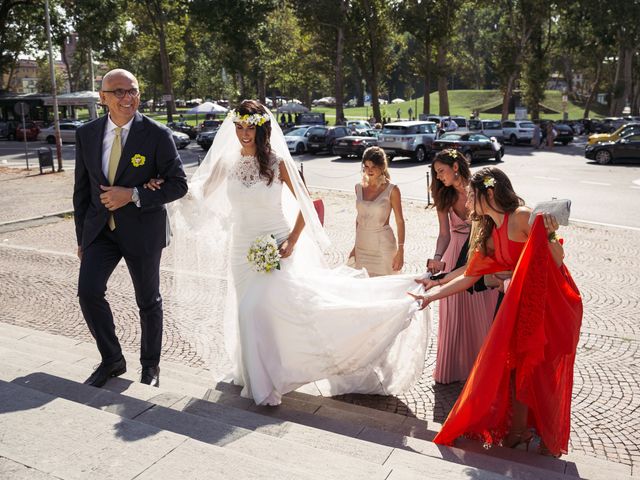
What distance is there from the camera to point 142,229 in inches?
164

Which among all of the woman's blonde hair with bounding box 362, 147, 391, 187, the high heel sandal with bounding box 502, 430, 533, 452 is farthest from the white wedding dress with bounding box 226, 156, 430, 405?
the woman's blonde hair with bounding box 362, 147, 391, 187

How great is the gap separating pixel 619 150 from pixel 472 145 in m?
6.04

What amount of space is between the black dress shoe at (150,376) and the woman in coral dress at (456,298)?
2231mm

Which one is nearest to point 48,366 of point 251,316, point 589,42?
point 251,316

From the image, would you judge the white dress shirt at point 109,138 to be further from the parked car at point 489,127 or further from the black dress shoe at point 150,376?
the parked car at point 489,127

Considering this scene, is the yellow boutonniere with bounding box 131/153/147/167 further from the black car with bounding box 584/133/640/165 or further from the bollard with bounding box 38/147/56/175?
the black car with bounding box 584/133/640/165

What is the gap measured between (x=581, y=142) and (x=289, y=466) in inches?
1675

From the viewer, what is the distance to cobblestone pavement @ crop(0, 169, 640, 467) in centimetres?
440

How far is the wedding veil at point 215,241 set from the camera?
4.77 meters

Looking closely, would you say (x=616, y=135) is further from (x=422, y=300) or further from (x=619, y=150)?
(x=422, y=300)

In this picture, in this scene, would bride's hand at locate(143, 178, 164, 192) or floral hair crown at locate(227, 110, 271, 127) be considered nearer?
bride's hand at locate(143, 178, 164, 192)

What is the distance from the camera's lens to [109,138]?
415cm

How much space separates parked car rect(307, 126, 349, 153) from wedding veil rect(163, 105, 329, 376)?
25.1m

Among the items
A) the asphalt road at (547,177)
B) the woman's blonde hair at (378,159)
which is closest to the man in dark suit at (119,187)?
the woman's blonde hair at (378,159)
